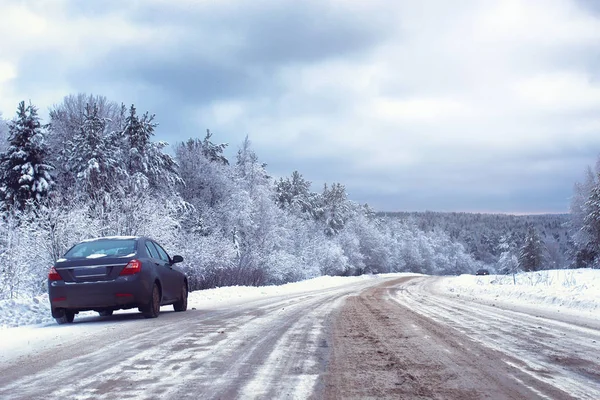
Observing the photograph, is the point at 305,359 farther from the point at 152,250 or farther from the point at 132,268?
the point at 152,250

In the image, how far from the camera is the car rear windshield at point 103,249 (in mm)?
11336

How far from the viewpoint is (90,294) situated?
10.8 meters

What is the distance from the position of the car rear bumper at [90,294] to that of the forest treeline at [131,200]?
867cm

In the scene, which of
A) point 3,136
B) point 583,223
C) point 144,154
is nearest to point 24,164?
point 144,154

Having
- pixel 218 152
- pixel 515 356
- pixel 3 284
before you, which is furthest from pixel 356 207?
pixel 515 356

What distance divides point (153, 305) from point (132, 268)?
107cm

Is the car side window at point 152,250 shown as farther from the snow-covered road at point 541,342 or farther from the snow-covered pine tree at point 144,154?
the snow-covered pine tree at point 144,154

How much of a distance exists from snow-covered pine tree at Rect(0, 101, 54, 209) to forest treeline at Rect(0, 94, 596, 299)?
6cm

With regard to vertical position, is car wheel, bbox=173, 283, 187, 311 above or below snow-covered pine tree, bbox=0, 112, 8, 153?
below

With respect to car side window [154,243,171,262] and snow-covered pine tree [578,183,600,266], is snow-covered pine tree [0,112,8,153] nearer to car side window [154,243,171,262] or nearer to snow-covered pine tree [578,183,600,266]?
car side window [154,243,171,262]

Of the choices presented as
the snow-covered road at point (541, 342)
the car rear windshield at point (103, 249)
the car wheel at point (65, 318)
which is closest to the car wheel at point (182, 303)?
the car rear windshield at point (103, 249)

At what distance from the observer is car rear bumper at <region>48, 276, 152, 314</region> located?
35.5 ft

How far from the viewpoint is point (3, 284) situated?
63.0 feet

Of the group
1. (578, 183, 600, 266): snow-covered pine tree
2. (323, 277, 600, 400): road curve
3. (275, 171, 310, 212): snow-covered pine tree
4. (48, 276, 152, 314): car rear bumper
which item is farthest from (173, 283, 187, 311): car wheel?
(275, 171, 310, 212): snow-covered pine tree
